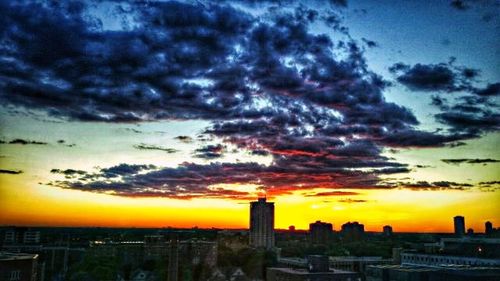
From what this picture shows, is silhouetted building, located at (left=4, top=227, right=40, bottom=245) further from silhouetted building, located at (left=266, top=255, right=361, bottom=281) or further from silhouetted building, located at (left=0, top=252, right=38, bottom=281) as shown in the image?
silhouetted building, located at (left=0, top=252, right=38, bottom=281)

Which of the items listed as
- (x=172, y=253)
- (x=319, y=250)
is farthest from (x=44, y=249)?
(x=319, y=250)

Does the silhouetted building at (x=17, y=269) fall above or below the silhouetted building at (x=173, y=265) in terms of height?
above

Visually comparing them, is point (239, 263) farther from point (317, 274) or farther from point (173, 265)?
point (317, 274)

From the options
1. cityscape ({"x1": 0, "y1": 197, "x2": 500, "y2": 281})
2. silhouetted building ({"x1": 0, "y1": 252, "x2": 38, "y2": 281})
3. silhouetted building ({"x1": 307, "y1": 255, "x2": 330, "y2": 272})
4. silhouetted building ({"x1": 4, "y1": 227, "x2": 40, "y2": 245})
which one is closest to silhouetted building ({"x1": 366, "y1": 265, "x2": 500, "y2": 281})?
cityscape ({"x1": 0, "y1": 197, "x2": 500, "y2": 281})

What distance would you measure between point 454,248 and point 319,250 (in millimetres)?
68294

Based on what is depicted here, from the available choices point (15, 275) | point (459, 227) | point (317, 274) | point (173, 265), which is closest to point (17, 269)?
point (15, 275)

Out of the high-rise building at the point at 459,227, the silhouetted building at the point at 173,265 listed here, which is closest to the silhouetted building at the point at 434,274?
the silhouetted building at the point at 173,265

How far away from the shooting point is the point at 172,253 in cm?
10081

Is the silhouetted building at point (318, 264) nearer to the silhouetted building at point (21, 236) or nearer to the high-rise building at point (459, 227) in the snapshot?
the high-rise building at point (459, 227)

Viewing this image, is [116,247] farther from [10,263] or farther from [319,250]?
[10,263]

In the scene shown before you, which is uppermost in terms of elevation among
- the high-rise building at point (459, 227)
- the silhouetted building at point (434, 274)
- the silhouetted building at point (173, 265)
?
the high-rise building at point (459, 227)

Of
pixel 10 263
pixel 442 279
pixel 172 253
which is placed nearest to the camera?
pixel 10 263

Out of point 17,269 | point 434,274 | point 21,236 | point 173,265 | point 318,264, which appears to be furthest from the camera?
point 21,236

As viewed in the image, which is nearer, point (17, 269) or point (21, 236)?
point (17, 269)
